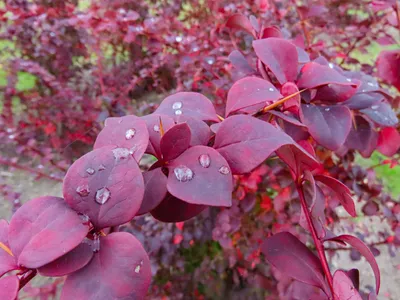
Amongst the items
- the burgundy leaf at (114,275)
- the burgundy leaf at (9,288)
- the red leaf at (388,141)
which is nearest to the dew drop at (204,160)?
the burgundy leaf at (114,275)

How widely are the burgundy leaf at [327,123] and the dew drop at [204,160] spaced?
0.22 metres

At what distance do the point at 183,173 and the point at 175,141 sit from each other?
0.04m

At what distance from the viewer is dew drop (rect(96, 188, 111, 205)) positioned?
359 mm

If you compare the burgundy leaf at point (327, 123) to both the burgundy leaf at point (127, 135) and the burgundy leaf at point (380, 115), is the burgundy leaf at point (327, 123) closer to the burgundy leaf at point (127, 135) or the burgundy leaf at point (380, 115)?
the burgundy leaf at point (380, 115)

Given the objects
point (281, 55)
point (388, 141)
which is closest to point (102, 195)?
point (281, 55)

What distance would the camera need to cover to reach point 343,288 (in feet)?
1.32

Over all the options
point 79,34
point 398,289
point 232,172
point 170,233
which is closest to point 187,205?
point 232,172

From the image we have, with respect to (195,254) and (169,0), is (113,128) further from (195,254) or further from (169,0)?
(169,0)

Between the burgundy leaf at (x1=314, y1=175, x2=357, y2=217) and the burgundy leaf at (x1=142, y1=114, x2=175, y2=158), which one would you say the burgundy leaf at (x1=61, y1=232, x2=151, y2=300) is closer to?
the burgundy leaf at (x1=142, y1=114, x2=175, y2=158)

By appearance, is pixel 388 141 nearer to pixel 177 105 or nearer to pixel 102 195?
pixel 177 105

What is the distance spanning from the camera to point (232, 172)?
40cm


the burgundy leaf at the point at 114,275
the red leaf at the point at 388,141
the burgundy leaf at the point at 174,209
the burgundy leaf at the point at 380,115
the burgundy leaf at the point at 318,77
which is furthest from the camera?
the red leaf at the point at 388,141

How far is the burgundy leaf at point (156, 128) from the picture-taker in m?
0.43

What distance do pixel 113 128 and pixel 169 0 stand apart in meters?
2.72
